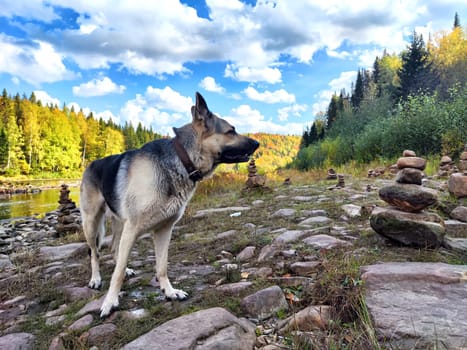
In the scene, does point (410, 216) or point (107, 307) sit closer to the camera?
point (107, 307)

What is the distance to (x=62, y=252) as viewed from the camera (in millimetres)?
4945

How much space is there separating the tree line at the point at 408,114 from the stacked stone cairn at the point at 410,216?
504 inches

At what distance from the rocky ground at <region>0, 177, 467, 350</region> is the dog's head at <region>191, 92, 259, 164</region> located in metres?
1.20

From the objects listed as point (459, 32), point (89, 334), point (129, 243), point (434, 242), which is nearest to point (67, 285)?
point (129, 243)

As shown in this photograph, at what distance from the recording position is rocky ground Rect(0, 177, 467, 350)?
6.01 feet

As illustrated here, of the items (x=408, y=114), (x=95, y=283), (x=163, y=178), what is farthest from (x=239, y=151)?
(x=408, y=114)

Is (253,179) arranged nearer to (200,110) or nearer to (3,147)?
(200,110)

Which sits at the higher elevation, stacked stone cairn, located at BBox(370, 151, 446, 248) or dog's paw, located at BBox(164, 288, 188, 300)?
stacked stone cairn, located at BBox(370, 151, 446, 248)

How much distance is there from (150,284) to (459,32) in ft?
203

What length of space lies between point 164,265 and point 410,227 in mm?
2573

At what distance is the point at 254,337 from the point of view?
201cm

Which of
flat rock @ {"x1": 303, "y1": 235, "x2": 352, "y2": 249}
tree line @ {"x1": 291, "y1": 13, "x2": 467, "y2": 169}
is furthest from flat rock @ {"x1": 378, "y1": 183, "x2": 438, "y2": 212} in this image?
tree line @ {"x1": 291, "y1": 13, "x2": 467, "y2": 169}

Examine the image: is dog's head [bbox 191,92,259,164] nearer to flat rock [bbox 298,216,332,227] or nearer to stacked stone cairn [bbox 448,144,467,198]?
flat rock [bbox 298,216,332,227]

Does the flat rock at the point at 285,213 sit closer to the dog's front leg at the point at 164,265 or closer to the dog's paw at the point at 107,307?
the dog's front leg at the point at 164,265
